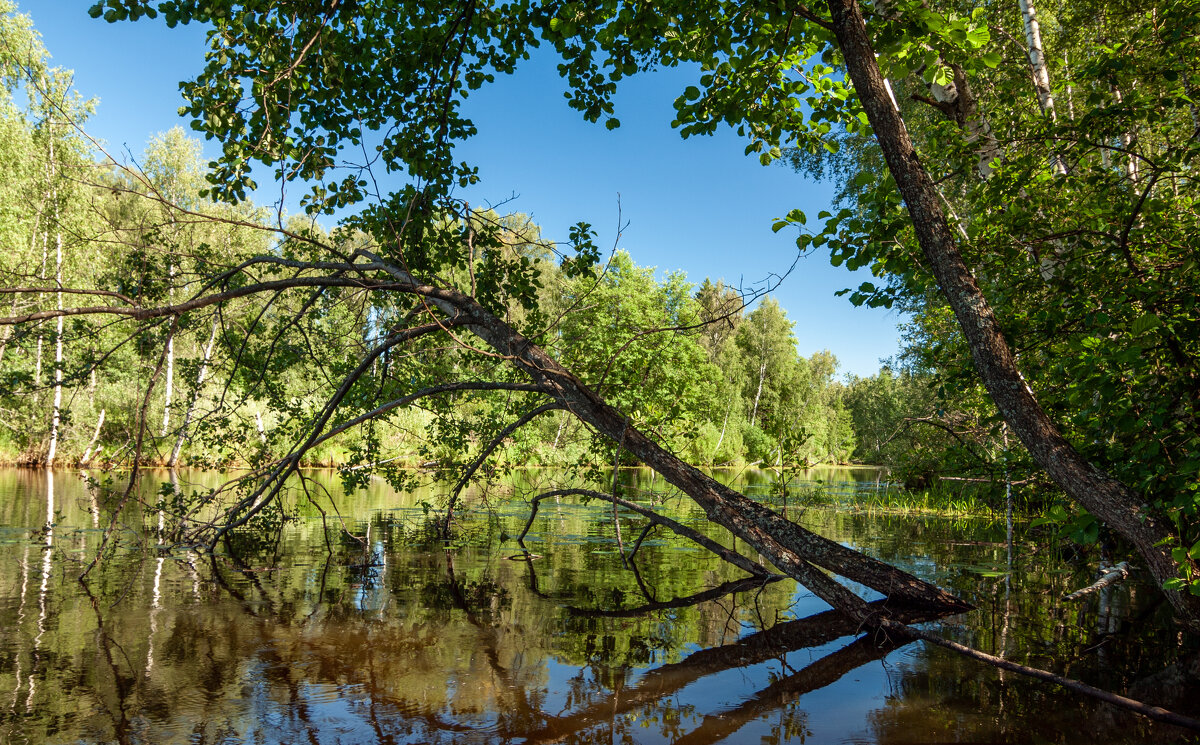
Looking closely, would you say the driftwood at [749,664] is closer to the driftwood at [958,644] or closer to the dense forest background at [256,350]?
the driftwood at [958,644]

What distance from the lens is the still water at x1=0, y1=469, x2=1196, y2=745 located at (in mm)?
3766

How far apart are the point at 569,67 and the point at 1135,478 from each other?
5422mm

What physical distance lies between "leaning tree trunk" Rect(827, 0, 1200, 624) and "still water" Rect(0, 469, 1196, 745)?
1.13 m

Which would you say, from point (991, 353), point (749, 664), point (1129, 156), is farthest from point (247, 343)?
point (1129, 156)

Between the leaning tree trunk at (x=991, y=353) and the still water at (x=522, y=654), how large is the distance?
1130 mm

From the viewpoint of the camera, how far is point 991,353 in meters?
4.36

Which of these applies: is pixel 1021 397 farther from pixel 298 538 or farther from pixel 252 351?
pixel 298 538

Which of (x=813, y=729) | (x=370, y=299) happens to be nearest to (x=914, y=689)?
(x=813, y=729)

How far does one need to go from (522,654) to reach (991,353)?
12.4ft

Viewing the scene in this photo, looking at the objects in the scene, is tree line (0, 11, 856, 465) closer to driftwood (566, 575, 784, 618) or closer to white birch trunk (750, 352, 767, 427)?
white birch trunk (750, 352, 767, 427)

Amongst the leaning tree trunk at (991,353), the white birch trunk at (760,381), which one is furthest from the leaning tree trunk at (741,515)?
the white birch trunk at (760,381)

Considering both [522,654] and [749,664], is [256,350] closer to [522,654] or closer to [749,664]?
[522,654]

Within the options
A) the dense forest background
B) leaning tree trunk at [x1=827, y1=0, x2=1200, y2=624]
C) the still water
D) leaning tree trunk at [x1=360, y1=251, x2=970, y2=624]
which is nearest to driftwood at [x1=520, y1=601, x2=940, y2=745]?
the still water

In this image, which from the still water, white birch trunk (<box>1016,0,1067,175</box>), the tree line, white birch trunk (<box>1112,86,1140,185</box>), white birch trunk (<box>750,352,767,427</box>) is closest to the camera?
the still water
